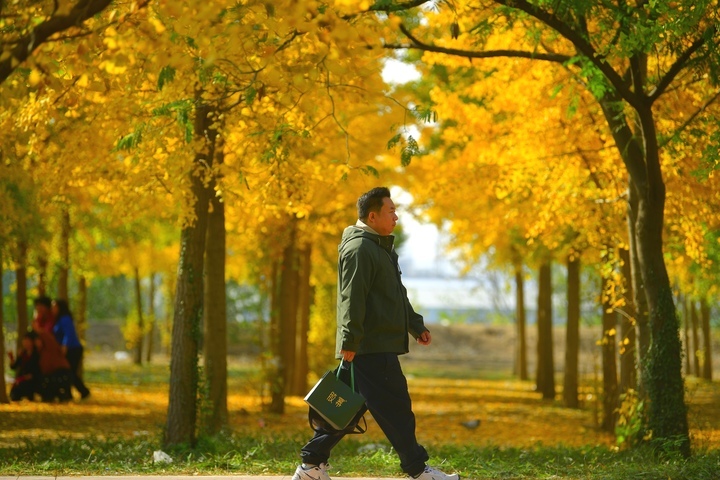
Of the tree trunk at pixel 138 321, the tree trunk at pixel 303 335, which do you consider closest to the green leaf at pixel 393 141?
the tree trunk at pixel 303 335

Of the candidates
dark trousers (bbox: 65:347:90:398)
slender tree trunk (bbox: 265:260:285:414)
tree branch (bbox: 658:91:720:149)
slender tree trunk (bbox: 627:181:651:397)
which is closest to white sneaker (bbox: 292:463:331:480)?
slender tree trunk (bbox: 627:181:651:397)

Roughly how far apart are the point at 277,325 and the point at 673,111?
32.0 feet

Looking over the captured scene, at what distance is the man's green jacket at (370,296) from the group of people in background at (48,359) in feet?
40.8

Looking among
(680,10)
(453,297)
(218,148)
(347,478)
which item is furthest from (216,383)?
(453,297)

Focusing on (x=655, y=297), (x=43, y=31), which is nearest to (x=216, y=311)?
(x=655, y=297)

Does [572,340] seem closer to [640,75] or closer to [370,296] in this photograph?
[640,75]

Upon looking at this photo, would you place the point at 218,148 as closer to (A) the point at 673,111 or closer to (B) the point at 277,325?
(A) the point at 673,111

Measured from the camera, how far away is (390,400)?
6965 mm

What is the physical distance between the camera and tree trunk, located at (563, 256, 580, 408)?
20.5m

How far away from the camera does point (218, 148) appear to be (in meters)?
11.0

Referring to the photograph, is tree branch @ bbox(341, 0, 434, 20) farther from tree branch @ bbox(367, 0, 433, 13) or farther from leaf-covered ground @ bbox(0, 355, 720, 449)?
leaf-covered ground @ bbox(0, 355, 720, 449)

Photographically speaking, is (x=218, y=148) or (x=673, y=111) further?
(x=673, y=111)

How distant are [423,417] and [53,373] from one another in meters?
6.73

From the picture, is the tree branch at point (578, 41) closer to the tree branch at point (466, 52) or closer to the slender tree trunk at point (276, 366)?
the tree branch at point (466, 52)
